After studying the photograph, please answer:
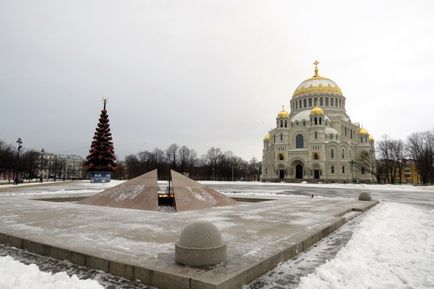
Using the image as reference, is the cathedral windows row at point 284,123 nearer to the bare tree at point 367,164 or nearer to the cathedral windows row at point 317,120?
the cathedral windows row at point 317,120

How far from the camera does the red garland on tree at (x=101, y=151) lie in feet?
154

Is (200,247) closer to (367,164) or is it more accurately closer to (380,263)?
(380,263)

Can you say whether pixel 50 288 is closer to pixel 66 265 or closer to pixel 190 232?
pixel 66 265

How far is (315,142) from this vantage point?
6838cm

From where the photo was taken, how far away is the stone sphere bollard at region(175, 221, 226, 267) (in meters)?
4.63

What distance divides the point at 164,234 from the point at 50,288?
3077 millimetres

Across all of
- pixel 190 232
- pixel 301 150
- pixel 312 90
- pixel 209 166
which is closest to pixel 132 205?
pixel 190 232

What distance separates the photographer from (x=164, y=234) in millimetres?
7074

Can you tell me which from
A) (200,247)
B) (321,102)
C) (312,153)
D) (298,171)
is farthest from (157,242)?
(321,102)

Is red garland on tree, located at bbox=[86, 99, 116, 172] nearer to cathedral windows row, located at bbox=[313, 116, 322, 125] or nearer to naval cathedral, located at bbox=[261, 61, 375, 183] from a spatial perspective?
naval cathedral, located at bbox=[261, 61, 375, 183]

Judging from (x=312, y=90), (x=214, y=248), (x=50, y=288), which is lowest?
(x=50, y=288)

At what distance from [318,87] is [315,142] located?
16.3 meters

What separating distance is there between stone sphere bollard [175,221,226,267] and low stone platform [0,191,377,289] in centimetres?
14

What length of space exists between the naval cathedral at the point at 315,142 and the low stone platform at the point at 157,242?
5882cm
